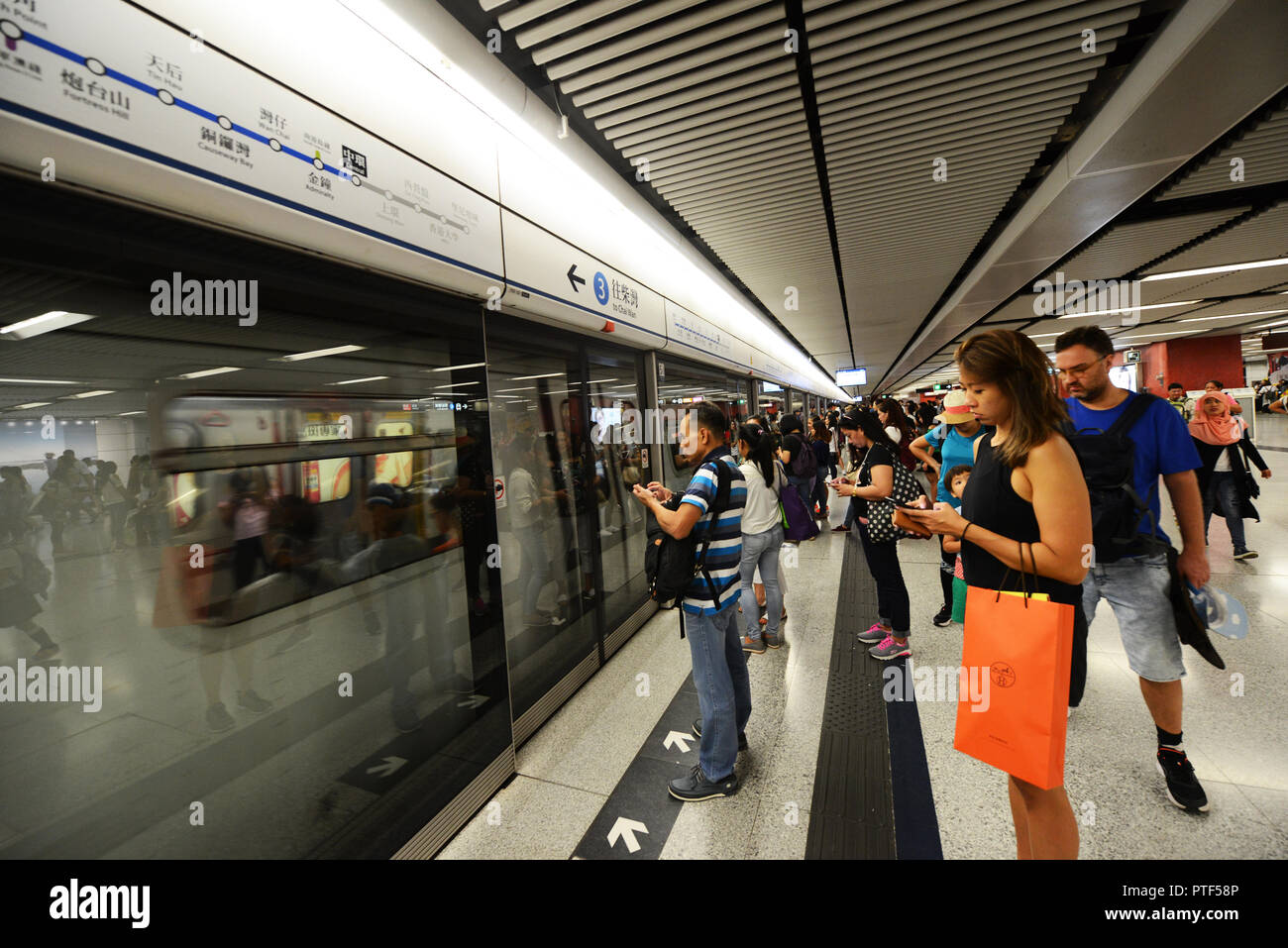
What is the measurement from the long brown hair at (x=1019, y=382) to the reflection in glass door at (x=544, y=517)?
250cm

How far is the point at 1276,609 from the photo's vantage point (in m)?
3.75

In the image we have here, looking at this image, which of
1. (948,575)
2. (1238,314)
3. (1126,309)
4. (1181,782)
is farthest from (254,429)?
(1238,314)

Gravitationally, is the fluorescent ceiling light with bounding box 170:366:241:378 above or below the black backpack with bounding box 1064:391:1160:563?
above

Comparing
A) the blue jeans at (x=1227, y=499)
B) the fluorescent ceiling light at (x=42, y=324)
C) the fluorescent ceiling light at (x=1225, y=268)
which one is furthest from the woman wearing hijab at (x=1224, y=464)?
the fluorescent ceiling light at (x=42, y=324)

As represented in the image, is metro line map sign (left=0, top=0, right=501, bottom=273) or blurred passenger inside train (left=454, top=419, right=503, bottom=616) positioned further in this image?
blurred passenger inside train (left=454, top=419, right=503, bottom=616)

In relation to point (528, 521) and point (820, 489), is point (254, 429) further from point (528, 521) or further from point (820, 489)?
point (820, 489)

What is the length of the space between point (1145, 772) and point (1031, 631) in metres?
1.75

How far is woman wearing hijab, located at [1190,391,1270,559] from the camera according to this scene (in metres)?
4.52

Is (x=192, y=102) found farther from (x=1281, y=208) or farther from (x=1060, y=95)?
(x=1281, y=208)

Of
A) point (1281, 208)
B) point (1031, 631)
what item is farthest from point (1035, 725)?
point (1281, 208)

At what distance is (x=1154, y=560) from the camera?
2051 mm

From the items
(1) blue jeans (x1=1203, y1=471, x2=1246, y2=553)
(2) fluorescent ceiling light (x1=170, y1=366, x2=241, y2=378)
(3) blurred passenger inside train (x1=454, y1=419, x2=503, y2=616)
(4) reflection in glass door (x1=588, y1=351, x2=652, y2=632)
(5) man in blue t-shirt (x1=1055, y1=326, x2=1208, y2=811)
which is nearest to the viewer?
(2) fluorescent ceiling light (x1=170, y1=366, x2=241, y2=378)

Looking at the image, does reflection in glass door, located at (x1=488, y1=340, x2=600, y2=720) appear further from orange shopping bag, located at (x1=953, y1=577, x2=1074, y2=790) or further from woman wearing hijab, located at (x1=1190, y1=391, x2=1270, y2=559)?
woman wearing hijab, located at (x1=1190, y1=391, x2=1270, y2=559)

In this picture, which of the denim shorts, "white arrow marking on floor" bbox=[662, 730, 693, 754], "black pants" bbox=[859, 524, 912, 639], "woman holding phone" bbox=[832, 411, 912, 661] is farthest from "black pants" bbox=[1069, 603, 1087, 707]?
"white arrow marking on floor" bbox=[662, 730, 693, 754]
